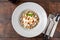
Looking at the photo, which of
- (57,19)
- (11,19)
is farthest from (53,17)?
(11,19)

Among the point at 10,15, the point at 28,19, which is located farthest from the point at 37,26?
the point at 10,15

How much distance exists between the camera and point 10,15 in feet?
4.14

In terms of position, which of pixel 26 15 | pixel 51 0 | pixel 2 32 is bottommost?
pixel 2 32

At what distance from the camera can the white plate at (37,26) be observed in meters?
1.20

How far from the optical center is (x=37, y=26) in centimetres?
123

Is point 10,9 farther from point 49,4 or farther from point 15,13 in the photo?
point 49,4

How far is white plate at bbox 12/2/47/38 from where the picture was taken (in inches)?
47.3

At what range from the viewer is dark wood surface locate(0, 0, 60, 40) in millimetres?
1236

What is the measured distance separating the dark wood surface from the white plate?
46mm

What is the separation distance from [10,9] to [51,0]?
0.28 meters

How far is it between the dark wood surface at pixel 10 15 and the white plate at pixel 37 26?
46 mm

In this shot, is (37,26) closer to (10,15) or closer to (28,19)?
(28,19)

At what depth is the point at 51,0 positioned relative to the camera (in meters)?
1.29

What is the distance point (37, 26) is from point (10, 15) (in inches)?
7.6
